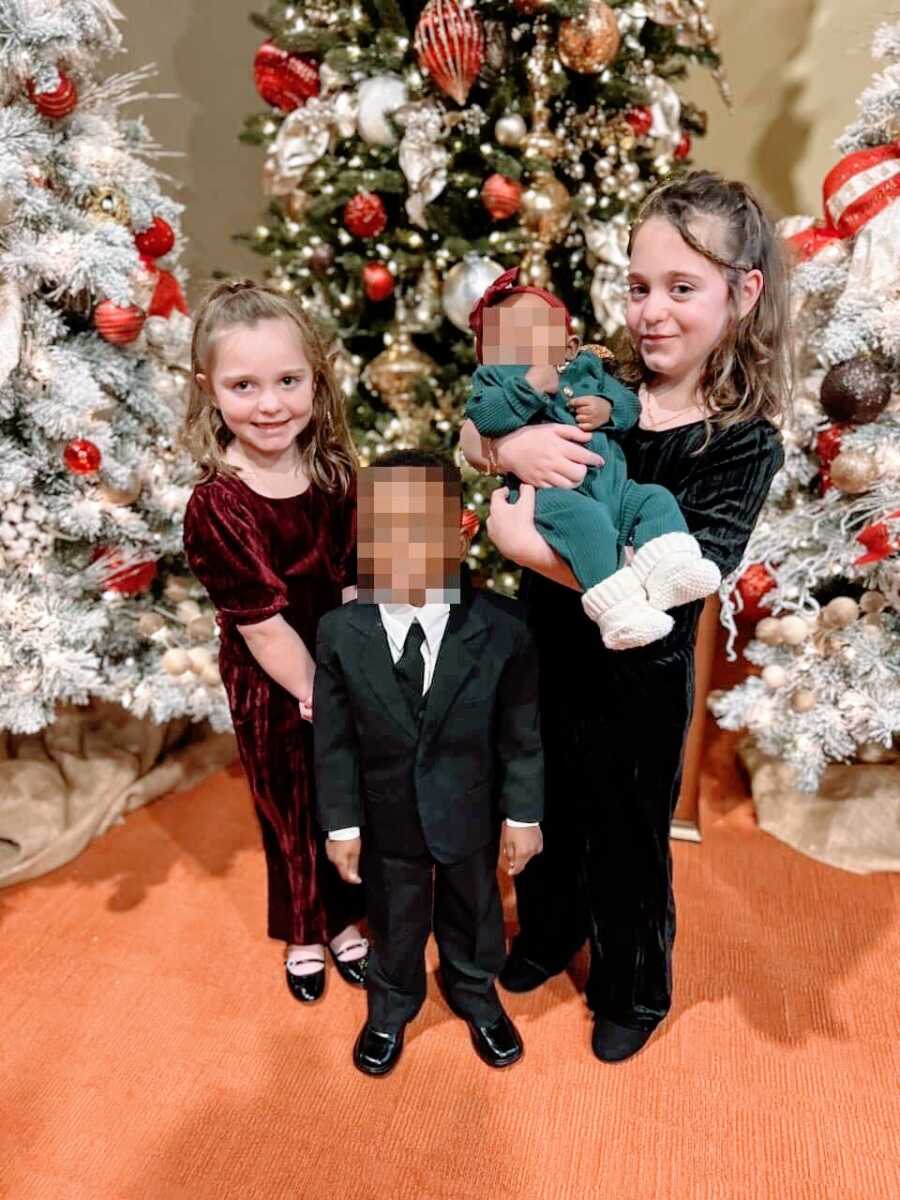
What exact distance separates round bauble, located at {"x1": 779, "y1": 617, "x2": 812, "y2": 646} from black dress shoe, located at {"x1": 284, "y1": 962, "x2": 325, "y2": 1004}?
1306mm

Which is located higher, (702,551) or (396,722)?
(702,551)

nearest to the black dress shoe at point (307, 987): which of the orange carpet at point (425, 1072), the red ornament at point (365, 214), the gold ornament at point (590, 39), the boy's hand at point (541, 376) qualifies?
the orange carpet at point (425, 1072)

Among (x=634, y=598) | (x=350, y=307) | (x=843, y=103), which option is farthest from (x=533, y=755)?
(x=843, y=103)

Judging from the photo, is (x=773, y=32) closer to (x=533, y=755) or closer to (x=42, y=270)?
(x=42, y=270)

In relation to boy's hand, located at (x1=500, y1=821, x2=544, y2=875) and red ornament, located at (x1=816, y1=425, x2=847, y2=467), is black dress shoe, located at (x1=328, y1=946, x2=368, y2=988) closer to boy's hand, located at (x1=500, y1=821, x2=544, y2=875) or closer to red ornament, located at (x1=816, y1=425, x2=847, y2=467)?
boy's hand, located at (x1=500, y1=821, x2=544, y2=875)

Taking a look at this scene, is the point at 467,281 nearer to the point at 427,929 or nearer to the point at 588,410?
the point at 588,410

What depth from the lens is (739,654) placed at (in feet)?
9.03

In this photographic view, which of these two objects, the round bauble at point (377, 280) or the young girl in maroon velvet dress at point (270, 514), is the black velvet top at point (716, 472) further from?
the round bauble at point (377, 280)

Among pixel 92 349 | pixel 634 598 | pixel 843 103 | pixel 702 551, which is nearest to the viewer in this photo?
pixel 634 598

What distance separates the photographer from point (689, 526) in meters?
1.16

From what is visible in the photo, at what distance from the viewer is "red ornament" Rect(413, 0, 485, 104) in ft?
6.25

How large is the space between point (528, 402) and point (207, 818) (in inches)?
64.6

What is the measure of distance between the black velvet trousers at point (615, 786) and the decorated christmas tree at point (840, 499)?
730 mm

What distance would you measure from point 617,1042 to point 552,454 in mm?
1134
